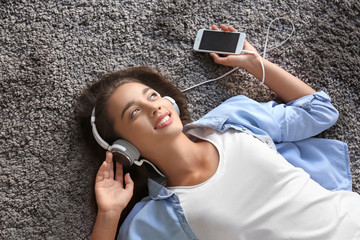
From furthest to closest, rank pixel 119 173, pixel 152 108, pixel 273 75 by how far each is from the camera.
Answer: pixel 273 75
pixel 119 173
pixel 152 108

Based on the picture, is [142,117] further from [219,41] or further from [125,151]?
[219,41]

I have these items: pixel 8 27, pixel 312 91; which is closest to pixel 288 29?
pixel 312 91

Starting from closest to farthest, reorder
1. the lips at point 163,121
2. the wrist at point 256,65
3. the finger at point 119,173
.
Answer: the lips at point 163,121 → the finger at point 119,173 → the wrist at point 256,65

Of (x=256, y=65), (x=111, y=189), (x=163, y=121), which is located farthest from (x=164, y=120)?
(x=256, y=65)

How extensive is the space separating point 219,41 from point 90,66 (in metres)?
0.48

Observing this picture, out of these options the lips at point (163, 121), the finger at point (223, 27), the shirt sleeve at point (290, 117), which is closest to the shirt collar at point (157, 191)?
the lips at point (163, 121)

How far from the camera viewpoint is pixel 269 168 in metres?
1.16

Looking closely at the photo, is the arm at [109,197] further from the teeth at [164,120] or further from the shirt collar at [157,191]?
the teeth at [164,120]

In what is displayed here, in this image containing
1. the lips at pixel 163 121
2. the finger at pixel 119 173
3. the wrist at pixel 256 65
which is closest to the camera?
the lips at pixel 163 121

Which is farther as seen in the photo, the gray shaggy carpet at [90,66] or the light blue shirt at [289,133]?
the gray shaggy carpet at [90,66]

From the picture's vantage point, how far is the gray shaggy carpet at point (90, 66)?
4.35ft

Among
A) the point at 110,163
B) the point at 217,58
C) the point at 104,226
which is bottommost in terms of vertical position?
the point at 104,226

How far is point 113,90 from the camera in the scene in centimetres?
120

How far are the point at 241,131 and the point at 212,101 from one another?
0.21 meters
